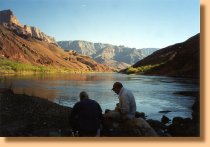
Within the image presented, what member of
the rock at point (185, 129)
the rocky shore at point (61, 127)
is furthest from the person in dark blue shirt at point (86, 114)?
the rock at point (185, 129)

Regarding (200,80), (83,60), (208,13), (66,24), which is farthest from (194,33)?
(83,60)

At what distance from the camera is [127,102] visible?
5742 mm

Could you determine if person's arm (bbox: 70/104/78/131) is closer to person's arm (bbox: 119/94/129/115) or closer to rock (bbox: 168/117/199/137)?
person's arm (bbox: 119/94/129/115)

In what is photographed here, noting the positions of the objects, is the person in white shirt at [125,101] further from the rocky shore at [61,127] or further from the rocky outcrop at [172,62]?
the rocky outcrop at [172,62]

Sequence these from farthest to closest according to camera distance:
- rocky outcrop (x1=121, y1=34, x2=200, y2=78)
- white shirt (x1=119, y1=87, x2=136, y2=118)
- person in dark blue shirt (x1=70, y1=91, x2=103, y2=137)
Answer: rocky outcrop (x1=121, y1=34, x2=200, y2=78) < white shirt (x1=119, y1=87, x2=136, y2=118) < person in dark blue shirt (x1=70, y1=91, x2=103, y2=137)

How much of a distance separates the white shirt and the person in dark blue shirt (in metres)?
0.59

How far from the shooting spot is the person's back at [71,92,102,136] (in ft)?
17.3

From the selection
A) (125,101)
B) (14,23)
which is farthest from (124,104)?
(14,23)

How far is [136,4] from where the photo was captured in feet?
21.3

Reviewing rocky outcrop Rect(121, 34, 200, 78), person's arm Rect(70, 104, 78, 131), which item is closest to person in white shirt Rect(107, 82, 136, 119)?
person's arm Rect(70, 104, 78, 131)

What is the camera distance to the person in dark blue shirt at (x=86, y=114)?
527 cm

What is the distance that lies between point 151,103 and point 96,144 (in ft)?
21.5

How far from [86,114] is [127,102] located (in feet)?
2.71

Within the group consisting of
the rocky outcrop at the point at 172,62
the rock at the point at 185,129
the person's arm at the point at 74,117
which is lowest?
the rock at the point at 185,129
